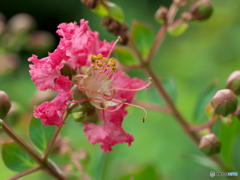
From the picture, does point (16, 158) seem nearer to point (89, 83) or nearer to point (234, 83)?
point (89, 83)

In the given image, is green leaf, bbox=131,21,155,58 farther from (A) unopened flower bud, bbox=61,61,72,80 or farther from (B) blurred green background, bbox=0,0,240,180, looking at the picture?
(A) unopened flower bud, bbox=61,61,72,80

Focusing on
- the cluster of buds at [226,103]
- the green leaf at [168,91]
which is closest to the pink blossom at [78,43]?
the cluster of buds at [226,103]

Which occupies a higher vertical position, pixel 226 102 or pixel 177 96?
pixel 226 102

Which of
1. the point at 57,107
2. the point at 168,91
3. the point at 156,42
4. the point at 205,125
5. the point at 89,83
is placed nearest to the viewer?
the point at 57,107

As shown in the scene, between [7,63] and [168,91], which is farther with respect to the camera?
[7,63]

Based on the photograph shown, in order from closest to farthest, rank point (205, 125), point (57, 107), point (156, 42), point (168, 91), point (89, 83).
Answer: point (57, 107) → point (89, 83) → point (205, 125) → point (156, 42) → point (168, 91)

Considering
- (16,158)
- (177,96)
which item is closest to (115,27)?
(16,158)

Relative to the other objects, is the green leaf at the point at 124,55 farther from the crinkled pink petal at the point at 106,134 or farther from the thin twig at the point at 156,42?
the crinkled pink petal at the point at 106,134
